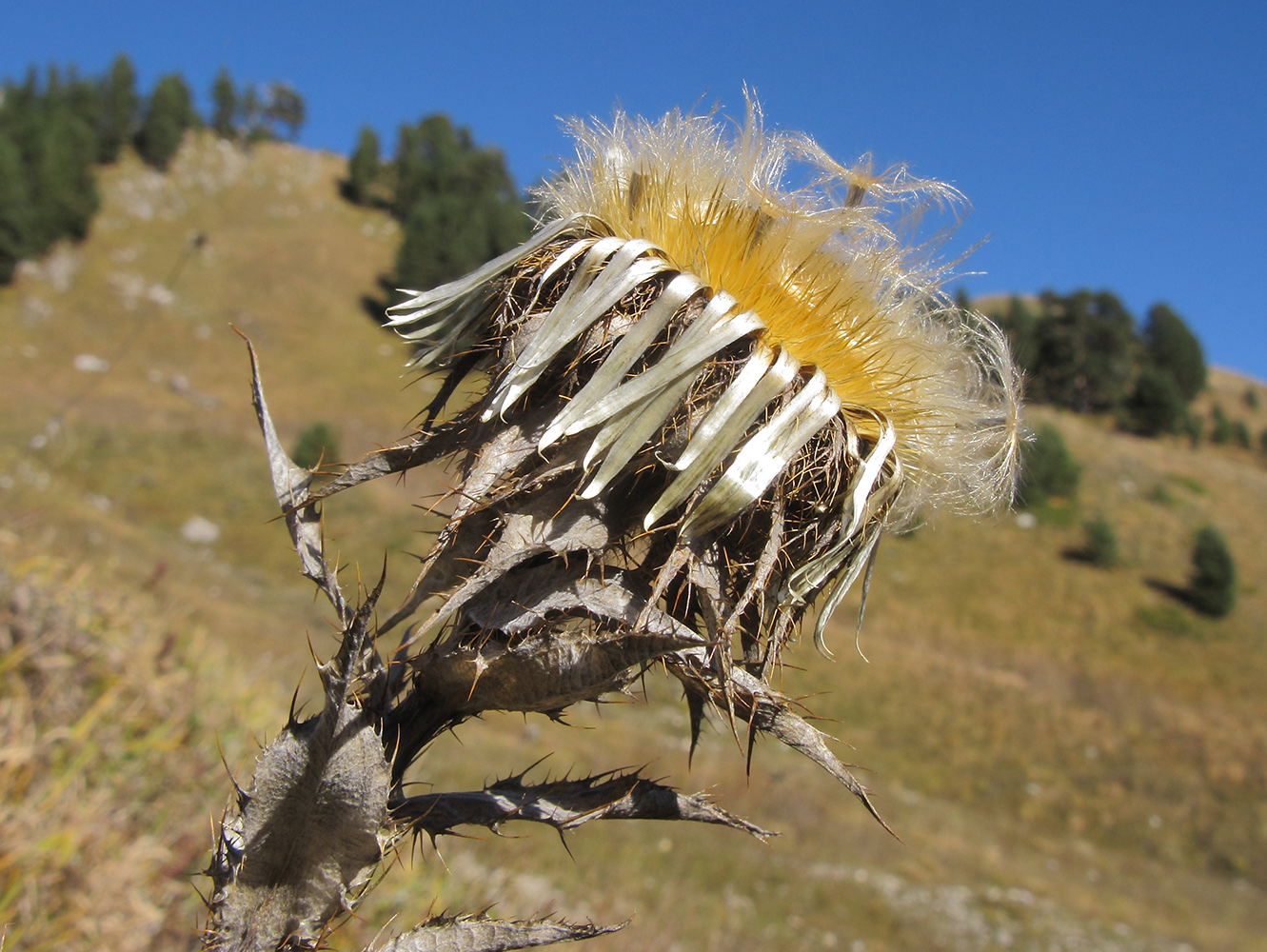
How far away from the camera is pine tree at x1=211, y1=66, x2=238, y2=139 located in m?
83.9

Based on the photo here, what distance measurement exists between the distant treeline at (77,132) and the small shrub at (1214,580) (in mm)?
71471

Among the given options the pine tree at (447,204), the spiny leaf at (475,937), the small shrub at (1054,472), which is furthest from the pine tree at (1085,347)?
the spiny leaf at (475,937)

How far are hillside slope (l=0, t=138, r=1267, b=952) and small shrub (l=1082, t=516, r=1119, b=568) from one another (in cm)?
68

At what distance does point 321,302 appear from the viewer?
65312 mm

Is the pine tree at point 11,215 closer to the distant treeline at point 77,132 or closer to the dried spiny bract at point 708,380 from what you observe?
the distant treeline at point 77,132

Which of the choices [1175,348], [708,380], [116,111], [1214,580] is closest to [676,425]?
[708,380]

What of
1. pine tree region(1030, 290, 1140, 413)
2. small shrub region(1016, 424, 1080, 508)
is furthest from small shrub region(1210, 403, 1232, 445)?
small shrub region(1016, 424, 1080, 508)

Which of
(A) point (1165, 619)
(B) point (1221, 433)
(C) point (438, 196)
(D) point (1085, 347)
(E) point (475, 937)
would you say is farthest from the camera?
(C) point (438, 196)

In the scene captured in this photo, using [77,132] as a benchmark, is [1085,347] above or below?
above

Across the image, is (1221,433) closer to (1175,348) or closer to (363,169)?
(1175,348)

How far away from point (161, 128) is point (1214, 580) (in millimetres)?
84727

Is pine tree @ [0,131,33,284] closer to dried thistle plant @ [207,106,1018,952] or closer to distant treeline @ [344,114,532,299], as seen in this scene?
distant treeline @ [344,114,532,299]

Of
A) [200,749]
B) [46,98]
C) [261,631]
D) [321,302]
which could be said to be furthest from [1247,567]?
[46,98]

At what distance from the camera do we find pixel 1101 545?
4281 centimetres
